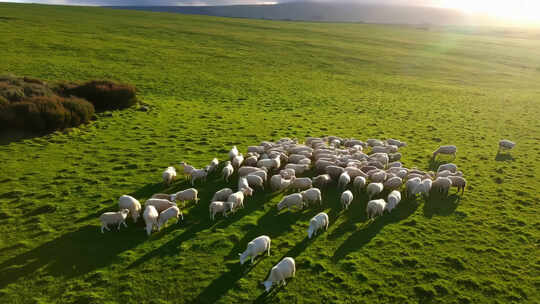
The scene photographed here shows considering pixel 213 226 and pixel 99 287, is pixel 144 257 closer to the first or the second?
pixel 99 287

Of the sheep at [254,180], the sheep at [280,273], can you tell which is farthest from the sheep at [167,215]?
the sheep at [280,273]

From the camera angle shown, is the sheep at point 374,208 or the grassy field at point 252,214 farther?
the sheep at point 374,208

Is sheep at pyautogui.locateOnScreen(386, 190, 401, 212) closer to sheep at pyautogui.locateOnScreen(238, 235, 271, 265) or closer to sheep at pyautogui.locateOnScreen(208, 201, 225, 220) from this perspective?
sheep at pyautogui.locateOnScreen(238, 235, 271, 265)

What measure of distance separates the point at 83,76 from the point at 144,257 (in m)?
28.2

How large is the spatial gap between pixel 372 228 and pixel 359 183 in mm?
2331

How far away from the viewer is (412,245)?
9.65m

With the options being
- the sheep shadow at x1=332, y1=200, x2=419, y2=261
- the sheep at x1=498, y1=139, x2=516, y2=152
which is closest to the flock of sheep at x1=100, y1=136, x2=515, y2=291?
the sheep shadow at x1=332, y1=200, x2=419, y2=261

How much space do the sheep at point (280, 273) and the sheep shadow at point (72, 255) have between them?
3948mm

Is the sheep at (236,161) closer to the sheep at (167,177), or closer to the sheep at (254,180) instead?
the sheep at (254,180)

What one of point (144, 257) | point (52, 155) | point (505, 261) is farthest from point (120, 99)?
point (505, 261)

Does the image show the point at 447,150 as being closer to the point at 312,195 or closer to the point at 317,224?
the point at 312,195

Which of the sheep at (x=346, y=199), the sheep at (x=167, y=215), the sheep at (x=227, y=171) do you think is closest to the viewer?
the sheep at (x=167, y=215)

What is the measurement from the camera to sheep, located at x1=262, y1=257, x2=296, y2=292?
25.5ft

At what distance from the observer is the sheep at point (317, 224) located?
9.79 meters
